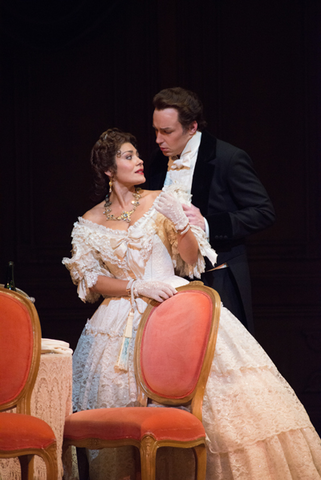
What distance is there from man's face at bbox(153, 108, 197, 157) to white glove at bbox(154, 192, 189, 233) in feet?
1.53

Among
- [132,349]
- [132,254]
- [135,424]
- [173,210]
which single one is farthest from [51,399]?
[173,210]

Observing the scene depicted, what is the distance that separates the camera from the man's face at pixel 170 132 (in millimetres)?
2945

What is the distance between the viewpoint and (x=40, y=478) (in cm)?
219

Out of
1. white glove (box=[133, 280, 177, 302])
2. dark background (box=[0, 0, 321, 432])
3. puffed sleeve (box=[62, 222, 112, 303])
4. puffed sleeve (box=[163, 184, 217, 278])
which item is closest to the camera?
white glove (box=[133, 280, 177, 302])

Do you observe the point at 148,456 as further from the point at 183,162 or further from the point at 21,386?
the point at 183,162

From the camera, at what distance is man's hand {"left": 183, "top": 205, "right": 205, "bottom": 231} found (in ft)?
8.79

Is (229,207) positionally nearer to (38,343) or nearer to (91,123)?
(38,343)

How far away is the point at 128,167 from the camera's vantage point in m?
2.84

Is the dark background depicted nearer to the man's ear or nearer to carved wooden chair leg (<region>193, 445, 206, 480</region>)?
the man's ear

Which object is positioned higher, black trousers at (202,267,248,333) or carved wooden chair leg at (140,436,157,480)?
black trousers at (202,267,248,333)

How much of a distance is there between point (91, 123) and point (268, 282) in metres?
1.60

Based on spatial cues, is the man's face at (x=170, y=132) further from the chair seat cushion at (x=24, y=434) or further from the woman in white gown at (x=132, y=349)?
→ the chair seat cushion at (x=24, y=434)

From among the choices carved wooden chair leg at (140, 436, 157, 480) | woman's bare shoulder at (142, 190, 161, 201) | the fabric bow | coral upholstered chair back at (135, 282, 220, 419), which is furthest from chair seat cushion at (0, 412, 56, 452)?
woman's bare shoulder at (142, 190, 161, 201)

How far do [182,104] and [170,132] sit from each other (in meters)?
0.14
